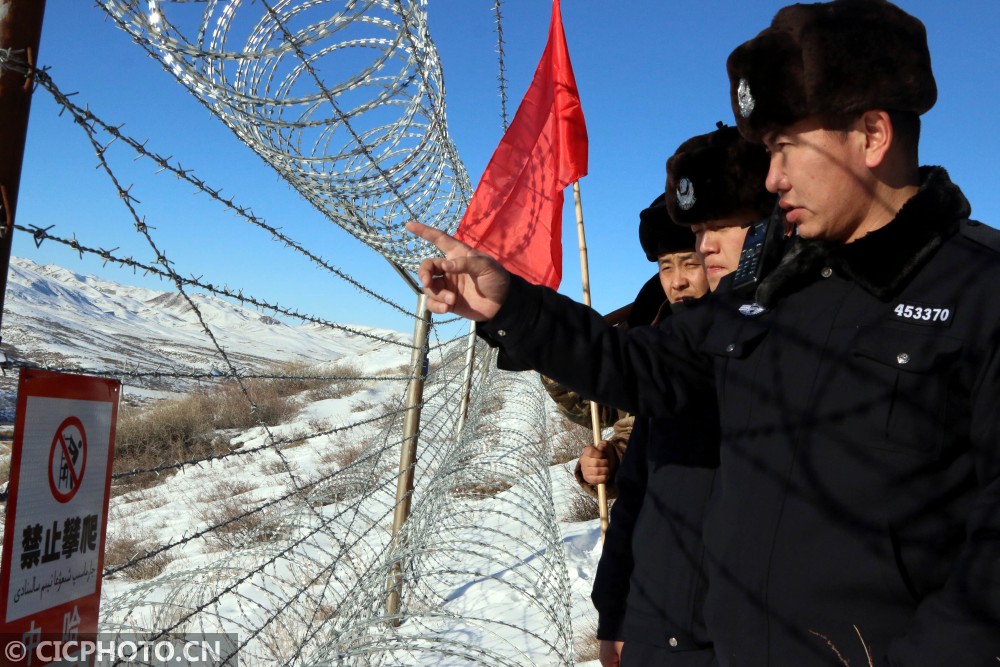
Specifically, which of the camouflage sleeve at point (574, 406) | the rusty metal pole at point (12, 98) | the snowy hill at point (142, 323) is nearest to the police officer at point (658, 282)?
the camouflage sleeve at point (574, 406)

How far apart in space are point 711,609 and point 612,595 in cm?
58

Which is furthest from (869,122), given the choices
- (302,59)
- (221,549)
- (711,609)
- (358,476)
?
(221,549)

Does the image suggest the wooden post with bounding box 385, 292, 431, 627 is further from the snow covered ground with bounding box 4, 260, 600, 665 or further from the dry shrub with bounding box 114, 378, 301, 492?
the dry shrub with bounding box 114, 378, 301, 492

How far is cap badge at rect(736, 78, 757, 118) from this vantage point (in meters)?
1.38

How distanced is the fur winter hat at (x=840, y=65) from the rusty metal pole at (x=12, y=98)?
1.20 metres

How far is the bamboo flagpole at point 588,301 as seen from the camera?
293 cm

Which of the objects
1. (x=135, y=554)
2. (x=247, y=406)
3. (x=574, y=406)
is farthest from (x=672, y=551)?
(x=247, y=406)

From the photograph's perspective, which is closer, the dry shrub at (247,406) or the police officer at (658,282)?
the police officer at (658,282)

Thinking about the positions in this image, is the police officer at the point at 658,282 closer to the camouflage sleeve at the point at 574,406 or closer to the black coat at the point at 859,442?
the camouflage sleeve at the point at 574,406

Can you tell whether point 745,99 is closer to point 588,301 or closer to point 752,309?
point 752,309

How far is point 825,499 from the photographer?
1169 millimetres

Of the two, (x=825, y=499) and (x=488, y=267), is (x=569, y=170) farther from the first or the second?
(x=825, y=499)

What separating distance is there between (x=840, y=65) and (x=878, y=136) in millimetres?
132

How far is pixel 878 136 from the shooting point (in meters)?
1.28
